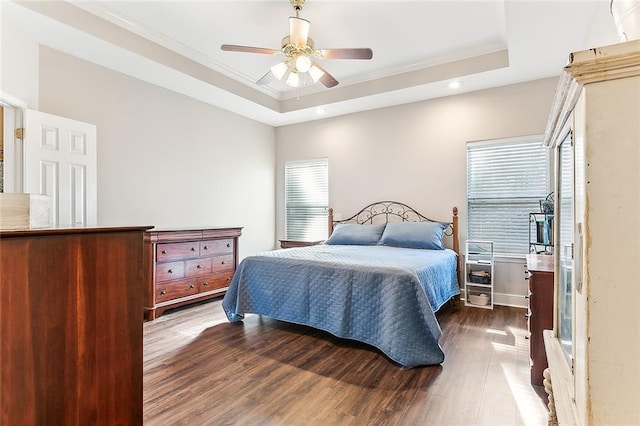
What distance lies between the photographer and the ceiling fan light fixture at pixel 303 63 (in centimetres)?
289

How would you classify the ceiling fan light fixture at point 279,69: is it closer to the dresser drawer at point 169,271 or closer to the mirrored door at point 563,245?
the dresser drawer at point 169,271

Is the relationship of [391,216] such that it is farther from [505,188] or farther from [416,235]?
[505,188]

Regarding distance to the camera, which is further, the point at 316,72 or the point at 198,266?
the point at 198,266

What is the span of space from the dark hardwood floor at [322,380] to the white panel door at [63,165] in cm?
138

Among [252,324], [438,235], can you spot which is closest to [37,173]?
[252,324]

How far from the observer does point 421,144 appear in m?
4.57

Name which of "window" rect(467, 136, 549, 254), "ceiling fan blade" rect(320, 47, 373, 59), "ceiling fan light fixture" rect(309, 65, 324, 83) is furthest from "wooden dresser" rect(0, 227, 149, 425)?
"window" rect(467, 136, 549, 254)

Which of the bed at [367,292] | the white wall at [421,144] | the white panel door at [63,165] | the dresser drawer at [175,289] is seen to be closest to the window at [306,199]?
the white wall at [421,144]

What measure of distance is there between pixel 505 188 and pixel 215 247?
373 cm

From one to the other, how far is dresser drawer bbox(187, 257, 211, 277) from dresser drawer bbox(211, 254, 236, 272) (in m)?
0.08

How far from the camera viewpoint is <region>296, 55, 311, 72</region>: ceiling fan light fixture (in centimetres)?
289

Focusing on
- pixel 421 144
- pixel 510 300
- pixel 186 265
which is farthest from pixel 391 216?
pixel 186 265

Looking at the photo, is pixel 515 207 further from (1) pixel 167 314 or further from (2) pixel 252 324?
(1) pixel 167 314

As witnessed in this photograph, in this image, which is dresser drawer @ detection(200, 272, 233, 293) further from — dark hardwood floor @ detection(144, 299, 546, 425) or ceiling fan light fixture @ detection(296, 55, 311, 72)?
ceiling fan light fixture @ detection(296, 55, 311, 72)
